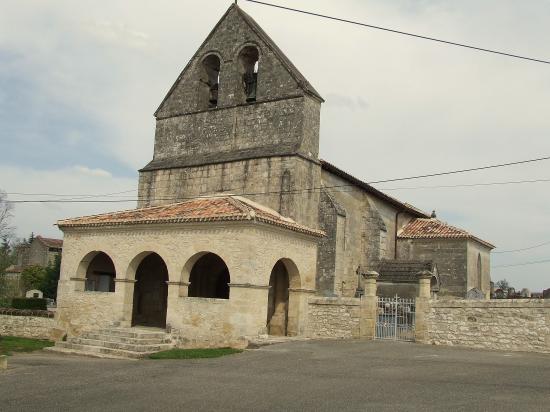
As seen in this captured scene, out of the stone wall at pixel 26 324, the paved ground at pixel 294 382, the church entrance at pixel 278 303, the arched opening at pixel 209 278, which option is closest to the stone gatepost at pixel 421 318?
the paved ground at pixel 294 382

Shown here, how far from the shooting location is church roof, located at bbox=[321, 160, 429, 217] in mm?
22625

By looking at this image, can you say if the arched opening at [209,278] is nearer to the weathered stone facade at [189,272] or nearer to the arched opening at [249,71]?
the weathered stone facade at [189,272]

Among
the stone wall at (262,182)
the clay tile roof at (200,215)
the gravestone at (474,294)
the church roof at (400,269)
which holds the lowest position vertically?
the gravestone at (474,294)

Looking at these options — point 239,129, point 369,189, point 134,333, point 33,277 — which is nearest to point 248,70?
point 239,129

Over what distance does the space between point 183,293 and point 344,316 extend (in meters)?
5.34

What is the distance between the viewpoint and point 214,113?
23.8m

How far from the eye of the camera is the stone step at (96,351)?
1611 cm

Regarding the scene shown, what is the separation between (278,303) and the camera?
2044 centimetres

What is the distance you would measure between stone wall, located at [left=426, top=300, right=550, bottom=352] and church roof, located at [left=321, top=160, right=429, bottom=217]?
Answer: 702cm

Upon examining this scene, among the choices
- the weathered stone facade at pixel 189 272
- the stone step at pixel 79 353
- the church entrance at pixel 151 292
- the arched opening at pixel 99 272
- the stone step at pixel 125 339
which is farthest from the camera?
the arched opening at pixel 99 272

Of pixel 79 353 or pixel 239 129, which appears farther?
pixel 239 129

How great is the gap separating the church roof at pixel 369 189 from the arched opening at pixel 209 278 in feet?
18.3

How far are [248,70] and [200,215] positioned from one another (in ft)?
27.4

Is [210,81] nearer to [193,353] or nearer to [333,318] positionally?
[333,318]
